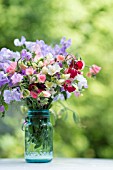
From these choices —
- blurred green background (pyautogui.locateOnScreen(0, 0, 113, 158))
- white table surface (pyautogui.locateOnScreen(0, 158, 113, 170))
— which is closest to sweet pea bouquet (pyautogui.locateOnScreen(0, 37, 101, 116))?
white table surface (pyautogui.locateOnScreen(0, 158, 113, 170))

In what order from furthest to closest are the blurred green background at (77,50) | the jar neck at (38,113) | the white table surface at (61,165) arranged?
the blurred green background at (77,50)
the jar neck at (38,113)
the white table surface at (61,165)

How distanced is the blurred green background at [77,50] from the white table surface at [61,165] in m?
1.56

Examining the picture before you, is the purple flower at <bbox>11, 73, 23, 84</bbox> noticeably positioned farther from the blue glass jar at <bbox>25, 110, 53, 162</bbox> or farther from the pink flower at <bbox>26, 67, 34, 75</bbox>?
the blue glass jar at <bbox>25, 110, 53, 162</bbox>

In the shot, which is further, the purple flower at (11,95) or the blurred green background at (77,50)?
the blurred green background at (77,50)

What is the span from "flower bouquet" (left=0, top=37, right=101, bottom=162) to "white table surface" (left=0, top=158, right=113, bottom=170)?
6 cm

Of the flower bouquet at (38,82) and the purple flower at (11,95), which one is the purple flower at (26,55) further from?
the purple flower at (11,95)

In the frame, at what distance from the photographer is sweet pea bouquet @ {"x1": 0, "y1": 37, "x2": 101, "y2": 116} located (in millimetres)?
2094

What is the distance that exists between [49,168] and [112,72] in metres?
1.96

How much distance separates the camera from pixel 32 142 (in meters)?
2.18

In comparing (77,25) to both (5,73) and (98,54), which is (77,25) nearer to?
(98,54)

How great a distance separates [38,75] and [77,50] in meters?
1.86

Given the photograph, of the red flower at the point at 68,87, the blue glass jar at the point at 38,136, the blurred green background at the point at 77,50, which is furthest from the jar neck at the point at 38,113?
the blurred green background at the point at 77,50

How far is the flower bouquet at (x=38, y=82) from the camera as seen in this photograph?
210 centimetres

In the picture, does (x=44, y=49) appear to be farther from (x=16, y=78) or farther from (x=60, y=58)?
(x=16, y=78)
